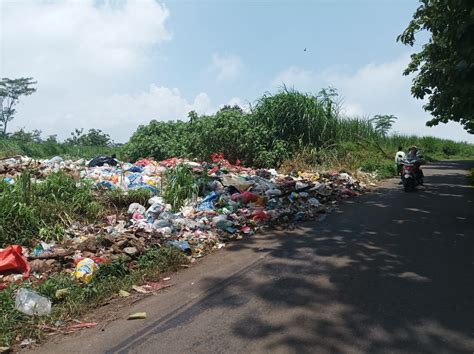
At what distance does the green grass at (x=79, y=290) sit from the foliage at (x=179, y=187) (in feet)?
7.38

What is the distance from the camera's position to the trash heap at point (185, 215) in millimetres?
4891

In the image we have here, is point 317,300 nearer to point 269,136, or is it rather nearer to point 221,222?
point 221,222

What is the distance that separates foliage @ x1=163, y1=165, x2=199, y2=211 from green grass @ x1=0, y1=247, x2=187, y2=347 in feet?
7.38

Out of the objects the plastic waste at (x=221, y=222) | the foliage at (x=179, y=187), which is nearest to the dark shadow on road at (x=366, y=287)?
the plastic waste at (x=221, y=222)

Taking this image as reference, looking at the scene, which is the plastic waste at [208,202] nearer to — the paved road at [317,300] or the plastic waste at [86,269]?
the paved road at [317,300]

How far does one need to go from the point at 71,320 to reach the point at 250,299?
66.8 inches

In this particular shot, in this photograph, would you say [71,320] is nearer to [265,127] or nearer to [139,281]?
[139,281]

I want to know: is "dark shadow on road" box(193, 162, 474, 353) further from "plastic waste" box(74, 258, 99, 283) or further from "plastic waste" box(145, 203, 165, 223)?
"plastic waste" box(145, 203, 165, 223)

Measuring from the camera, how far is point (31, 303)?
12.3ft

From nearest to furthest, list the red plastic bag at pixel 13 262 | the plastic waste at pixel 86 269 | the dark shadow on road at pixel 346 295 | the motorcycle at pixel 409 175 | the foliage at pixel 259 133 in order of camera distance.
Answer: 1. the dark shadow on road at pixel 346 295
2. the plastic waste at pixel 86 269
3. the red plastic bag at pixel 13 262
4. the motorcycle at pixel 409 175
5. the foliage at pixel 259 133

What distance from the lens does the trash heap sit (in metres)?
4.89

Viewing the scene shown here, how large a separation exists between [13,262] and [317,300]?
3.47 m

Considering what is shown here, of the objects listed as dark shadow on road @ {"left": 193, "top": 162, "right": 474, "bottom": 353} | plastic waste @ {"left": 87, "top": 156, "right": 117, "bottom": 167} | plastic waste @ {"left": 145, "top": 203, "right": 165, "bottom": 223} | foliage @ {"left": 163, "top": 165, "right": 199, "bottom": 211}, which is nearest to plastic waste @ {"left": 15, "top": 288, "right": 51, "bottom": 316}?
dark shadow on road @ {"left": 193, "top": 162, "right": 474, "bottom": 353}

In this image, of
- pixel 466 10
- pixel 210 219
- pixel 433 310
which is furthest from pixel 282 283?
pixel 466 10
